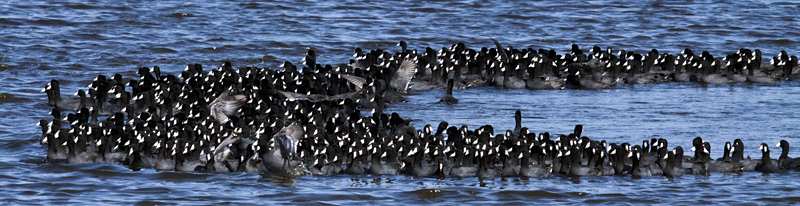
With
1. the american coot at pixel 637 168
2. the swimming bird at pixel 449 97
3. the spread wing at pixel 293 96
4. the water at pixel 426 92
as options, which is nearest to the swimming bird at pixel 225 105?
the spread wing at pixel 293 96

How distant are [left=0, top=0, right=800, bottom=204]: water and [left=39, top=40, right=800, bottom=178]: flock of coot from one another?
280 millimetres

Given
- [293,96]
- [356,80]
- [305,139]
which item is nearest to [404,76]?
[356,80]

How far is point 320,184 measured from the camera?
14328 millimetres

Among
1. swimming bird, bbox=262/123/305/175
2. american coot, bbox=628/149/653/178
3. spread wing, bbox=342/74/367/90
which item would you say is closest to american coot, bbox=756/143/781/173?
american coot, bbox=628/149/653/178

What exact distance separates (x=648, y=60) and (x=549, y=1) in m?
19.5

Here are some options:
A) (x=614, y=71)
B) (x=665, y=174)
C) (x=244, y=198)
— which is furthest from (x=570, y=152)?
(x=614, y=71)

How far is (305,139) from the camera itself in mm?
15594

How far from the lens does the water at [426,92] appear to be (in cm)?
1402

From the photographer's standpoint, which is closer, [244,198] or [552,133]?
[244,198]

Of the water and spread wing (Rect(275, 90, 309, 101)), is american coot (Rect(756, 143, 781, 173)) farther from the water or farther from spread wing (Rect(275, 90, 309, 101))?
spread wing (Rect(275, 90, 309, 101))

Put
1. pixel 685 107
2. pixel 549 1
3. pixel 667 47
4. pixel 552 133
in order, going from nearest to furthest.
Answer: pixel 552 133 → pixel 685 107 → pixel 667 47 → pixel 549 1

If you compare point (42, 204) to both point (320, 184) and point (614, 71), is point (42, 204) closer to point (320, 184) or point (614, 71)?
point (320, 184)

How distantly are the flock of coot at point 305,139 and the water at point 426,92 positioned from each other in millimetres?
280

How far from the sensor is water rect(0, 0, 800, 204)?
1402cm
